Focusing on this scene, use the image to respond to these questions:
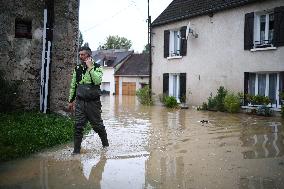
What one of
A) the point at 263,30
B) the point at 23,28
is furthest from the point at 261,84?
the point at 23,28

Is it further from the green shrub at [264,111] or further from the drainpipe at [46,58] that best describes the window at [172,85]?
the drainpipe at [46,58]

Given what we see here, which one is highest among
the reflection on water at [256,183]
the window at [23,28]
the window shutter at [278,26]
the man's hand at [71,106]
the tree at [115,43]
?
the tree at [115,43]

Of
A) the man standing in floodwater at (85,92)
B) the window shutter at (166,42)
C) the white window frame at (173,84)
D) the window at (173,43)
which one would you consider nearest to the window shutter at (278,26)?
the window at (173,43)

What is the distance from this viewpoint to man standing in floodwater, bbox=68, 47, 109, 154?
6.92 meters

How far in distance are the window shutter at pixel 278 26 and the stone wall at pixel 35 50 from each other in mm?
8959

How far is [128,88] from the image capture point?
1586 inches

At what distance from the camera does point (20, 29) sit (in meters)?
10.7

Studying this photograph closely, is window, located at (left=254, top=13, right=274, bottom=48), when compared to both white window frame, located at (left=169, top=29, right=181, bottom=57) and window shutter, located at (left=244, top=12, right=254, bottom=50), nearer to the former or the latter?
window shutter, located at (left=244, top=12, right=254, bottom=50)

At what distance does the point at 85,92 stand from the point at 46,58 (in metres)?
4.52

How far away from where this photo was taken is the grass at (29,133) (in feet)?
22.2

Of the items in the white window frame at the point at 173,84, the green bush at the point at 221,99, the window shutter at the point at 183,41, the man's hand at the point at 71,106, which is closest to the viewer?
the man's hand at the point at 71,106

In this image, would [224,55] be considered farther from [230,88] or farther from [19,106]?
[19,106]

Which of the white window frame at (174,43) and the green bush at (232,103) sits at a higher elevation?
the white window frame at (174,43)

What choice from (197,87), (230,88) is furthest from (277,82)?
(197,87)
